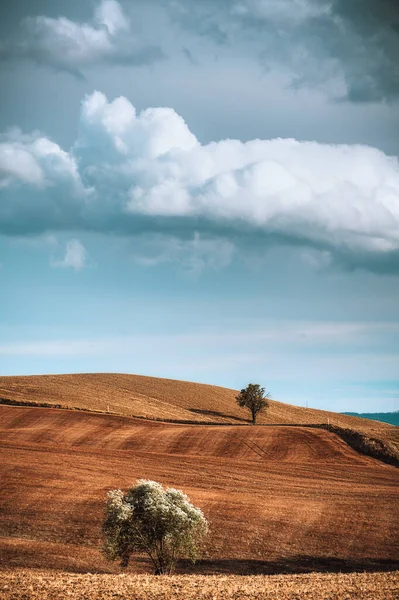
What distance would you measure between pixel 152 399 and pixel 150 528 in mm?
85700

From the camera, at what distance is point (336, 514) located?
43.5 metres

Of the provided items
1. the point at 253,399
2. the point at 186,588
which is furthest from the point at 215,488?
the point at 253,399

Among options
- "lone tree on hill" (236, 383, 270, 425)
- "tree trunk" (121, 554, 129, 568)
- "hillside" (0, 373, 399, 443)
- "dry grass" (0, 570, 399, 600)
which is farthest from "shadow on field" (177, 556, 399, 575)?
"lone tree on hill" (236, 383, 270, 425)

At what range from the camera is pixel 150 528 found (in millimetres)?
31344

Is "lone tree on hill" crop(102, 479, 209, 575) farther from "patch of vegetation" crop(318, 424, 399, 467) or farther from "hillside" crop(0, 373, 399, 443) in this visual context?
"hillside" crop(0, 373, 399, 443)

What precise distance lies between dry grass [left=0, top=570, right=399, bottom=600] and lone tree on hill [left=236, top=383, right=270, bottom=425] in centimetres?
8392

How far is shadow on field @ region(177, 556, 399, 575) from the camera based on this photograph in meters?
32.3

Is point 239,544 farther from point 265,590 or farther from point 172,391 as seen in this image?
point 172,391

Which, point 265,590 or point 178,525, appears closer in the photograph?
point 265,590

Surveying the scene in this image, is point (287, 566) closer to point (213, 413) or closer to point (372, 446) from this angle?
point (372, 446)

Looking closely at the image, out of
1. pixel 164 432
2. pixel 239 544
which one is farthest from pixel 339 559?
pixel 164 432

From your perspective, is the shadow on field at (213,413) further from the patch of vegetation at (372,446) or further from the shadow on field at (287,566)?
the shadow on field at (287,566)

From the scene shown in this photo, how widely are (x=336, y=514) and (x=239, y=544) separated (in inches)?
408

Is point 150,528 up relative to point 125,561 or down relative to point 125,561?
up
